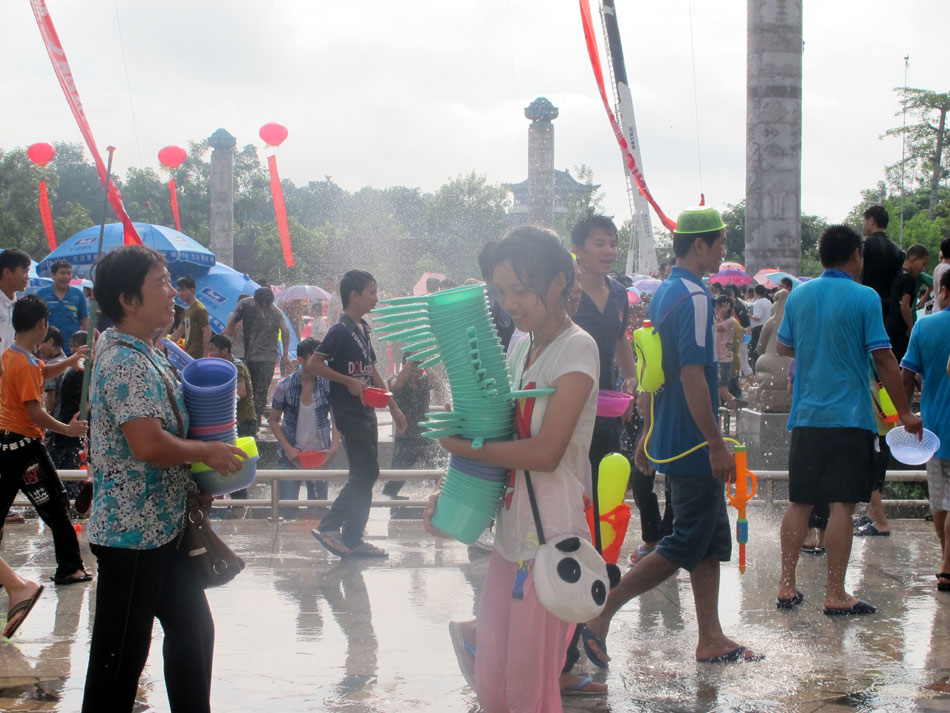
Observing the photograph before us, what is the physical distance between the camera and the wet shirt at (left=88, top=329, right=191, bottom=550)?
3080mm

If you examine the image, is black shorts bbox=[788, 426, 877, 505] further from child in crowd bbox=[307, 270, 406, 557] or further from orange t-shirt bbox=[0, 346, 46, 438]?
orange t-shirt bbox=[0, 346, 46, 438]

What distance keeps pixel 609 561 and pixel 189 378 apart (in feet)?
6.46

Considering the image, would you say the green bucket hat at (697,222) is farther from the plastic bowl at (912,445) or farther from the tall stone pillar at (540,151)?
the tall stone pillar at (540,151)

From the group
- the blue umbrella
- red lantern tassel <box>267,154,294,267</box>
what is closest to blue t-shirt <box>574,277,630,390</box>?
the blue umbrella

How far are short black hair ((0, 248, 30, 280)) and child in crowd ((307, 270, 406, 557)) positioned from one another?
5.97ft

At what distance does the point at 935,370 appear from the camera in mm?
6035

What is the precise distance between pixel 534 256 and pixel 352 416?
3882 mm

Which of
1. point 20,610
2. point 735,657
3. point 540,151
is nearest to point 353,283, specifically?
point 20,610

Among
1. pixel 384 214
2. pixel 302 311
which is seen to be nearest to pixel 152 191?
pixel 384 214

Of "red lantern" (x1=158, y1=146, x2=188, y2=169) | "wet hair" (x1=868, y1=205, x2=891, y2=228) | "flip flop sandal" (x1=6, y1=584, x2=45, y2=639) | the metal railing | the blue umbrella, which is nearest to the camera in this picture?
"flip flop sandal" (x1=6, y1=584, x2=45, y2=639)

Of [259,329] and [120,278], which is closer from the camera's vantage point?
[120,278]

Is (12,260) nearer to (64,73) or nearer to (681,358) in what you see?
(681,358)

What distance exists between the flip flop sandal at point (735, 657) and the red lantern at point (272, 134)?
1994cm

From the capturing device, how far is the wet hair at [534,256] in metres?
A: 2.98
